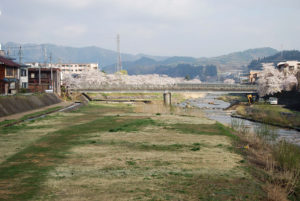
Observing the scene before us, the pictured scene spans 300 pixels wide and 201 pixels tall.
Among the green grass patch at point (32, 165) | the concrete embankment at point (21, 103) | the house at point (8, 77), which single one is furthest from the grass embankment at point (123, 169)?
the house at point (8, 77)

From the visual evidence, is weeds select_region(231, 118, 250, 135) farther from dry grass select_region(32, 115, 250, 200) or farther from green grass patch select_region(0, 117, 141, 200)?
green grass patch select_region(0, 117, 141, 200)

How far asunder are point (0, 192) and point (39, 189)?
1547 millimetres

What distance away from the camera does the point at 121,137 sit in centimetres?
3291

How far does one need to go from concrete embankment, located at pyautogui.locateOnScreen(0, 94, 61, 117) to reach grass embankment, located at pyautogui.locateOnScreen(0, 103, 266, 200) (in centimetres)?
2179

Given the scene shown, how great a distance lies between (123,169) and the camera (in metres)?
20.0

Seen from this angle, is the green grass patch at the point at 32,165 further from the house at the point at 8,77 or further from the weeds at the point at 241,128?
the house at the point at 8,77

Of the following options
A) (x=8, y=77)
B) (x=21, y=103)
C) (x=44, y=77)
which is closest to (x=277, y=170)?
(x=21, y=103)

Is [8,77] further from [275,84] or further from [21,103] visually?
[275,84]

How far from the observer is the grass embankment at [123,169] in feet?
51.4

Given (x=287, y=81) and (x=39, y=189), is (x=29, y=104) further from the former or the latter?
(x=287, y=81)

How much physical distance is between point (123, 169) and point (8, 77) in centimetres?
6159

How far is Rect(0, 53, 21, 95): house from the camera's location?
70312 millimetres

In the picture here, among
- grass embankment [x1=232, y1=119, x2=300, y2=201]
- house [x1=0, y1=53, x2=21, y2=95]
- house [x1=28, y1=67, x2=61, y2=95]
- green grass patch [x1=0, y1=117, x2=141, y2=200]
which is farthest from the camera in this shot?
house [x1=28, y1=67, x2=61, y2=95]

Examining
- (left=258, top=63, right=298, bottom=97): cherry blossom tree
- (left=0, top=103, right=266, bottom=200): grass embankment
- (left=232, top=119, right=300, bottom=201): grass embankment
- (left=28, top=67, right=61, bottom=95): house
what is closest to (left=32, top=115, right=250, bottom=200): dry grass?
(left=0, top=103, right=266, bottom=200): grass embankment
